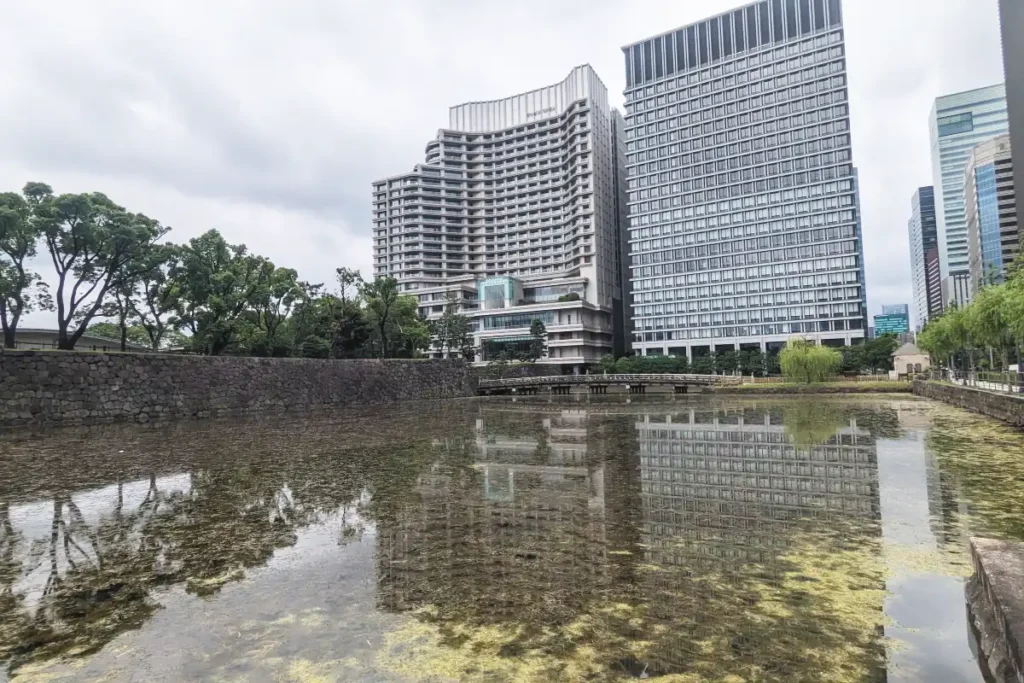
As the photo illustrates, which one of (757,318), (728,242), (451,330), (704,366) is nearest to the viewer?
(451,330)

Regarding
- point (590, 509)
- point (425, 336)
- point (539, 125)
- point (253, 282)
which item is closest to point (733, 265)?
point (539, 125)

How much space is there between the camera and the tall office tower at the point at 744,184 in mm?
76688

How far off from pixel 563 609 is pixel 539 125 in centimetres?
10630

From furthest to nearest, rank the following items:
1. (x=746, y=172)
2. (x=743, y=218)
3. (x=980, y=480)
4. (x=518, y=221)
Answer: (x=518, y=221)
(x=746, y=172)
(x=743, y=218)
(x=980, y=480)

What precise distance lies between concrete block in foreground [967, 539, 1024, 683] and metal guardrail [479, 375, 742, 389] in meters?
46.6

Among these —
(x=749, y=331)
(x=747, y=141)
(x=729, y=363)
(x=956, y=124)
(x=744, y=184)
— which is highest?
(x=956, y=124)

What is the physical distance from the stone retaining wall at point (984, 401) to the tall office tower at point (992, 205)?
2596 inches

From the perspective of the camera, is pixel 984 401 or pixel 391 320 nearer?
pixel 984 401

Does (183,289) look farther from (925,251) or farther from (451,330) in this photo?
(925,251)

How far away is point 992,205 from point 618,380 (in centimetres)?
7221

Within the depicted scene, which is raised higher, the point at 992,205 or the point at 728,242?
the point at 992,205

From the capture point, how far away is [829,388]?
3969 centimetres

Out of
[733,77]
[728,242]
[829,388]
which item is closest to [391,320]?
[829,388]

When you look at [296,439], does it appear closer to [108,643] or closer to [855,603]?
[108,643]
